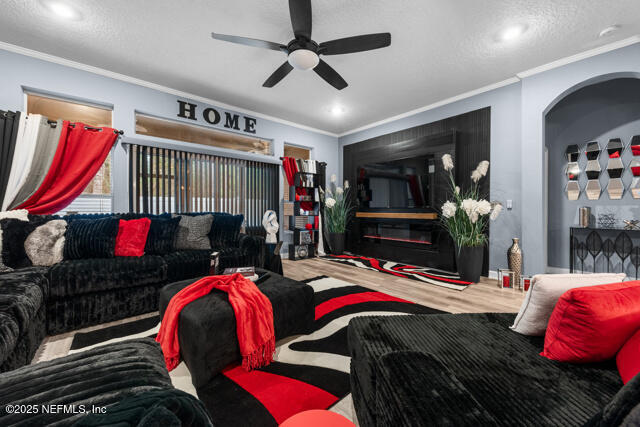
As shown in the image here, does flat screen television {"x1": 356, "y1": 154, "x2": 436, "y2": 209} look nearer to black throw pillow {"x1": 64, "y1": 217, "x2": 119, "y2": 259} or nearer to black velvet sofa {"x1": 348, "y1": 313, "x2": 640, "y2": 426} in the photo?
black velvet sofa {"x1": 348, "y1": 313, "x2": 640, "y2": 426}

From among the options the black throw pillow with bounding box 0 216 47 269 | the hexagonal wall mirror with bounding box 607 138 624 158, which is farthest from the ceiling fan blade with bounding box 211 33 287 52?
the hexagonal wall mirror with bounding box 607 138 624 158

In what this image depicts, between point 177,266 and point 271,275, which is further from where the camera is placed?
point 177,266

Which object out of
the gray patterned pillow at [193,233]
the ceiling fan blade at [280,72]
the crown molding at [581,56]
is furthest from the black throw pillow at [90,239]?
the crown molding at [581,56]

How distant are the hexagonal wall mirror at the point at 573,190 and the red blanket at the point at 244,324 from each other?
447 cm

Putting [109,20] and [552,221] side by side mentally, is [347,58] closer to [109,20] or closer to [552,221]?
[109,20]

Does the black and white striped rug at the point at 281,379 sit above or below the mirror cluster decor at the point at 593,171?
below

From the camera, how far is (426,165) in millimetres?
4203

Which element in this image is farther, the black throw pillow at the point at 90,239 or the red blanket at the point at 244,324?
the black throw pillow at the point at 90,239

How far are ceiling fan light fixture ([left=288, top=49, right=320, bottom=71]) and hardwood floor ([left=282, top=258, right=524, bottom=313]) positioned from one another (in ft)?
8.45

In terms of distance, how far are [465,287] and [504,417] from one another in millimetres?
2883

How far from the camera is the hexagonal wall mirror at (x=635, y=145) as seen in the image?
9.95 ft

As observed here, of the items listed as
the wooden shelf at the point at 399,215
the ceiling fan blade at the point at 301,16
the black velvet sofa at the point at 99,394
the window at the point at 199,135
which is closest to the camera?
the black velvet sofa at the point at 99,394

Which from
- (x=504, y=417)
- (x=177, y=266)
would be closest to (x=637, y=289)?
(x=504, y=417)

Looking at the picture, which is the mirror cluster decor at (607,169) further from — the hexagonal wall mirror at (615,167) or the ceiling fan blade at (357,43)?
the ceiling fan blade at (357,43)
